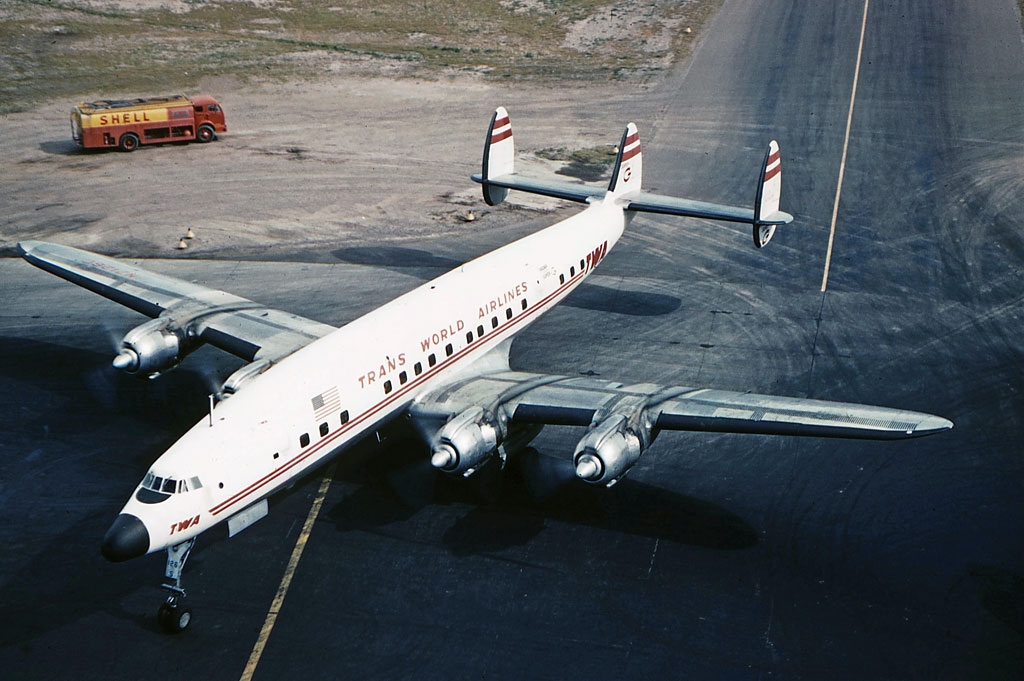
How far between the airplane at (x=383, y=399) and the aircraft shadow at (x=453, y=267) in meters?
5.12

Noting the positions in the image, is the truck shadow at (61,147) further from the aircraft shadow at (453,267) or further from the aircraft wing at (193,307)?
the aircraft wing at (193,307)

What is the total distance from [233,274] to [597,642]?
2517 cm

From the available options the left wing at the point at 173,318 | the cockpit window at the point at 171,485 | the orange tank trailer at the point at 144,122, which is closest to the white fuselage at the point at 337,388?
the cockpit window at the point at 171,485

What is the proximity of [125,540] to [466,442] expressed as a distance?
7.62 metres

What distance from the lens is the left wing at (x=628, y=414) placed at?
21.8 metres

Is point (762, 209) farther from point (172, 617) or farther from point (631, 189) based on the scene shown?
point (172, 617)

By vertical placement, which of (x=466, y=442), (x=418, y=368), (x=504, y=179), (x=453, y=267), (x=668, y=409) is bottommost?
(x=453, y=267)

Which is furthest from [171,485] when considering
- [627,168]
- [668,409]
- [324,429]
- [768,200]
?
[768,200]

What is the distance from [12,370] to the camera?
3219 centimetres

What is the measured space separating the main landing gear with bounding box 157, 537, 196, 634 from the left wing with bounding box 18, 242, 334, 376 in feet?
21.1

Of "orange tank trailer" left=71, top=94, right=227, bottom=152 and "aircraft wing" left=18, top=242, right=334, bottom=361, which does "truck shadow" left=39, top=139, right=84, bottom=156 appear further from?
"aircraft wing" left=18, top=242, right=334, bottom=361

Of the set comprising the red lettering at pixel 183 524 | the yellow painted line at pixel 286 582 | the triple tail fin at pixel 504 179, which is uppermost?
the triple tail fin at pixel 504 179

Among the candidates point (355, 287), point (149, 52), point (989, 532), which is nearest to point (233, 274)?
point (355, 287)

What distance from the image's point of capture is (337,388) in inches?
925
